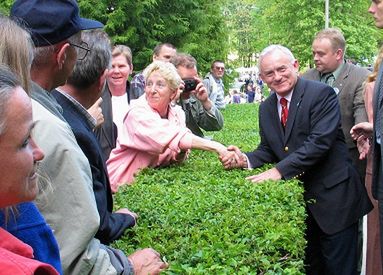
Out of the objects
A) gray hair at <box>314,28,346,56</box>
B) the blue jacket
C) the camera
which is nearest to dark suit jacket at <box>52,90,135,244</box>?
the blue jacket

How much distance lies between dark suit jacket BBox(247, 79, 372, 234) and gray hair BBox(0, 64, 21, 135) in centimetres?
311

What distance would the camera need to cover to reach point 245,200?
3.84 meters

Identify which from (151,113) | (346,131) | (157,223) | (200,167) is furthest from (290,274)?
(346,131)

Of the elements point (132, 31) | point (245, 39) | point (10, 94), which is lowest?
point (245, 39)

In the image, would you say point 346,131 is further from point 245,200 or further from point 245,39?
point 245,39

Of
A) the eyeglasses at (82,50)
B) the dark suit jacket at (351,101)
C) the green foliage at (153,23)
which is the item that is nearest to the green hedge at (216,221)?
the eyeglasses at (82,50)

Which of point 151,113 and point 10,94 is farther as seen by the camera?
point 151,113

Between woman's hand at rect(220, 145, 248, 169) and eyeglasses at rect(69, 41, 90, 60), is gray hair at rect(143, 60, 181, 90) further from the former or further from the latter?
eyeglasses at rect(69, 41, 90, 60)

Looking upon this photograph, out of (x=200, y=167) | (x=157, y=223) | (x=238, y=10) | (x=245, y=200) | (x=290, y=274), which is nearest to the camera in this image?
(x=290, y=274)

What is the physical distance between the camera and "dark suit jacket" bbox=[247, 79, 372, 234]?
460cm

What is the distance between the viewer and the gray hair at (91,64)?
289cm

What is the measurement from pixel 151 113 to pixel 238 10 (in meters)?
54.9

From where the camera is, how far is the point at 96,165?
271cm

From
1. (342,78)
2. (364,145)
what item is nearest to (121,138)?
(364,145)
